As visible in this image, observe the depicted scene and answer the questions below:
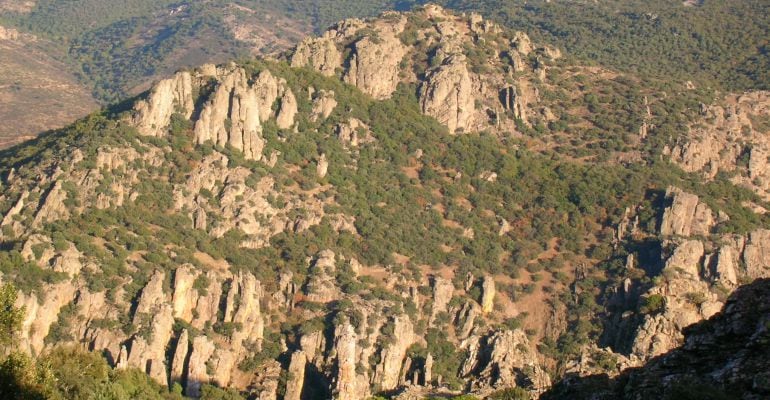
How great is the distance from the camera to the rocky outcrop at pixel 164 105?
357 feet

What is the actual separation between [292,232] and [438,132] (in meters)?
30.6

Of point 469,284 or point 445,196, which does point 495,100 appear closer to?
point 445,196

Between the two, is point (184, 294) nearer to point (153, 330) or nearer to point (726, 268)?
point (153, 330)

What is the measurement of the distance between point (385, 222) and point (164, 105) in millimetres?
27497

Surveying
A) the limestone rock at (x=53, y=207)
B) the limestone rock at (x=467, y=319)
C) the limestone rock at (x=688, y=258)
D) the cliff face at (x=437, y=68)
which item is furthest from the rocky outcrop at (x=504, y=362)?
the cliff face at (x=437, y=68)

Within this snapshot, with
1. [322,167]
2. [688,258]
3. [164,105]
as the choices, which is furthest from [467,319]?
[164,105]

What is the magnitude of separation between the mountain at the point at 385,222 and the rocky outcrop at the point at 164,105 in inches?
9.4

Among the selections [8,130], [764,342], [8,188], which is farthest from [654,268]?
[8,130]

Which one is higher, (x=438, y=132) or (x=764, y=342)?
(x=764, y=342)

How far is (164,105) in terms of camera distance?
11025 cm

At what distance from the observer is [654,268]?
342ft

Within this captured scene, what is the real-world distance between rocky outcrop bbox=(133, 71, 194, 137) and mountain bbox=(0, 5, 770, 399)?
0.24 metres

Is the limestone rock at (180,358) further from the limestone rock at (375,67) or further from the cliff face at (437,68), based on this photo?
the limestone rock at (375,67)

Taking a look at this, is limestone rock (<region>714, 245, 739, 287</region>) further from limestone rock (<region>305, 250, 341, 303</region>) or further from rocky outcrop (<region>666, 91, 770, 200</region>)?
limestone rock (<region>305, 250, 341, 303</region>)
